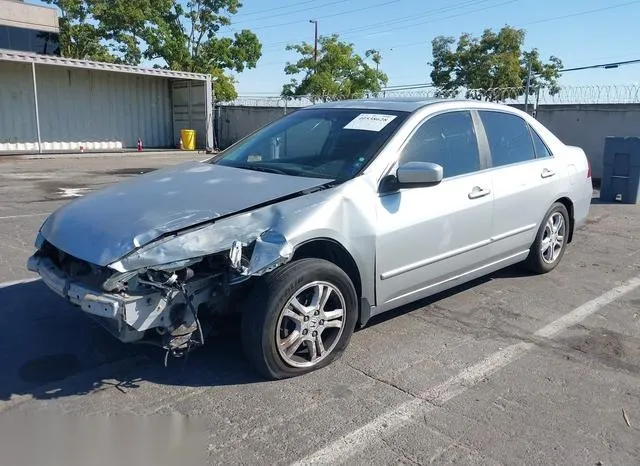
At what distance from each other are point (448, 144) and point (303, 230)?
1.72m

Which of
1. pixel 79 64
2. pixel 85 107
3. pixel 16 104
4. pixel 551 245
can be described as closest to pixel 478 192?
pixel 551 245

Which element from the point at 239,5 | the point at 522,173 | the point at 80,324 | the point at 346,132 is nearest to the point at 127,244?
the point at 80,324

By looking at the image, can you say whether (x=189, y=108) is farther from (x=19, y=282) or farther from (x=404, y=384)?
(x=404, y=384)

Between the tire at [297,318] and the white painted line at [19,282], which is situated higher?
the tire at [297,318]

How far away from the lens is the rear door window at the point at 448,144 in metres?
4.23

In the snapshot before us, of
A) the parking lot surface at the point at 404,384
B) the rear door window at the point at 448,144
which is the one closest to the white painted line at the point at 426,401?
the parking lot surface at the point at 404,384

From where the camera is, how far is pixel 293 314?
136 inches

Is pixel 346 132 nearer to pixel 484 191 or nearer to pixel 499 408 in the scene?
pixel 484 191

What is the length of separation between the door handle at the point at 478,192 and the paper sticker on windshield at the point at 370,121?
884mm

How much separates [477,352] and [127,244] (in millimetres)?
2454

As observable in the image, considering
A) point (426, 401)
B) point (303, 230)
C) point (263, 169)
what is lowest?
point (426, 401)

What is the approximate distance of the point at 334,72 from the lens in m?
38.2

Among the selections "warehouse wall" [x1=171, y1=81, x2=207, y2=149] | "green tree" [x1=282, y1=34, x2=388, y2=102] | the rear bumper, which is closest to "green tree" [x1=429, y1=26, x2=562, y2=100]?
"green tree" [x1=282, y1=34, x2=388, y2=102]

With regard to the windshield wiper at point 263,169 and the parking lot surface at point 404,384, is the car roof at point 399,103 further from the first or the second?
the parking lot surface at point 404,384
